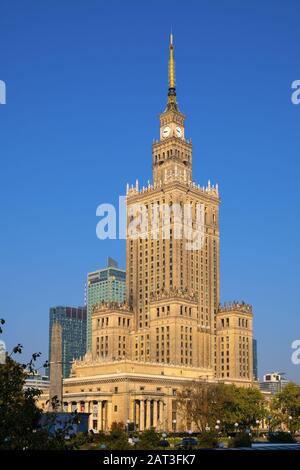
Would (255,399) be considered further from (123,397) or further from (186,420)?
(123,397)

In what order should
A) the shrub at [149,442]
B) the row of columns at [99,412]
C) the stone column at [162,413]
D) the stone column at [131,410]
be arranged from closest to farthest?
the shrub at [149,442] → the stone column at [131,410] → the row of columns at [99,412] → the stone column at [162,413]

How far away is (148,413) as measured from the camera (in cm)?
17038

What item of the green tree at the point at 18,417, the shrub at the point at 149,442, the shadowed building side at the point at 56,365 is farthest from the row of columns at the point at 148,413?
the green tree at the point at 18,417

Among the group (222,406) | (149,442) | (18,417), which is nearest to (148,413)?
(222,406)

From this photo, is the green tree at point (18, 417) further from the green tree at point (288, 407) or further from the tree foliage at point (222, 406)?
the green tree at point (288, 407)

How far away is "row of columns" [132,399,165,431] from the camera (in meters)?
169

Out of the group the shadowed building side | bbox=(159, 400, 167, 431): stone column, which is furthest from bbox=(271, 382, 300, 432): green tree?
the shadowed building side

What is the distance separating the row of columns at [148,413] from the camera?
169 meters

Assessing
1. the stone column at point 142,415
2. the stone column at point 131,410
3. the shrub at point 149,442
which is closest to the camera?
the shrub at point 149,442

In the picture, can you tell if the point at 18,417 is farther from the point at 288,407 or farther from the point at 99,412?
the point at 288,407

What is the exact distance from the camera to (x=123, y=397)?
16862cm

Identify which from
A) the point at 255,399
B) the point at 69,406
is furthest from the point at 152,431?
the point at 69,406
